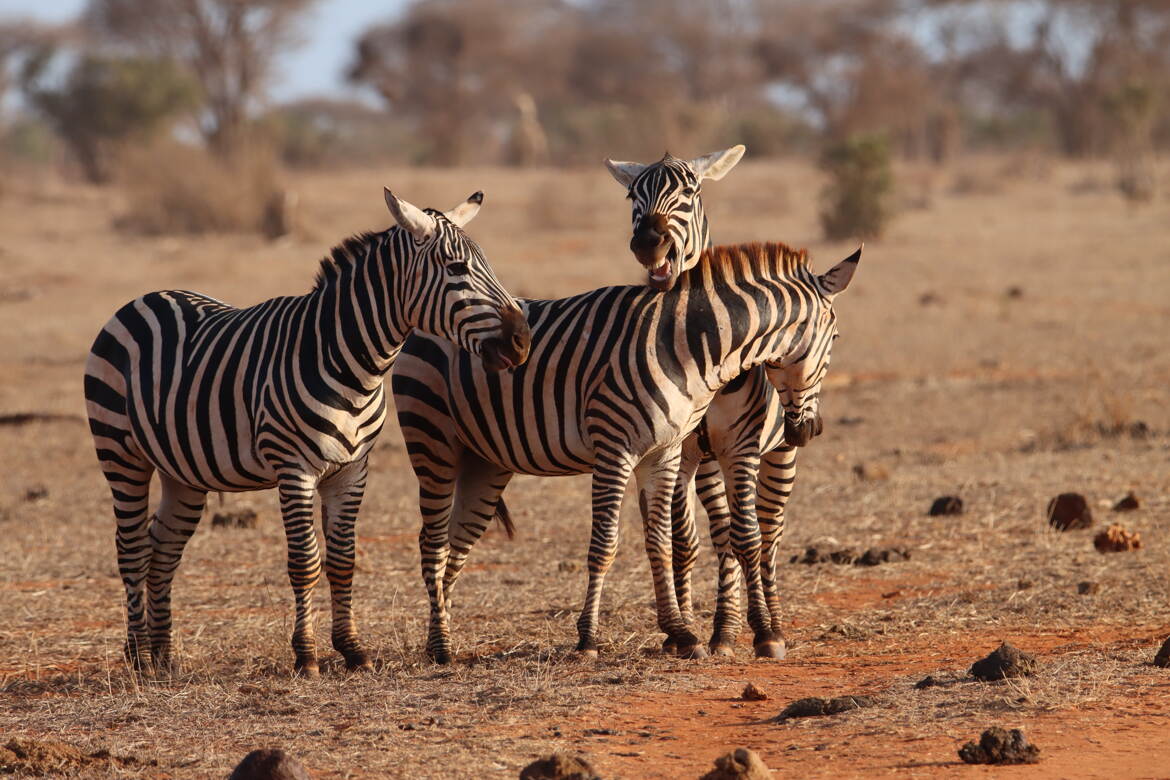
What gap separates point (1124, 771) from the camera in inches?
175

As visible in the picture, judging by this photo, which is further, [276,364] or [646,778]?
[276,364]

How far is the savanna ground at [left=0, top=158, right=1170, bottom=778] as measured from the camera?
4902 mm

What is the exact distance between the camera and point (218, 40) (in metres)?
37.7

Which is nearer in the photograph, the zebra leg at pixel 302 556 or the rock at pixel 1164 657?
the rock at pixel 1164 657

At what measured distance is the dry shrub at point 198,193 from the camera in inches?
922

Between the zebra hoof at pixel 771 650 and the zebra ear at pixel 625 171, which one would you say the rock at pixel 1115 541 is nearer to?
the zebra hoof at pixel 771 650

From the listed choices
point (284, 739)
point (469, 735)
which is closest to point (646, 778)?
point (469, 735)

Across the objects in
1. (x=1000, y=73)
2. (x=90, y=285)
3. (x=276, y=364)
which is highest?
(x=1000, y=73)

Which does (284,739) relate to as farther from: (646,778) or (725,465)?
(725,465)

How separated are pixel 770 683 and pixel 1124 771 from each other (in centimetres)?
156

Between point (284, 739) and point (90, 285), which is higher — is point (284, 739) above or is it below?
below

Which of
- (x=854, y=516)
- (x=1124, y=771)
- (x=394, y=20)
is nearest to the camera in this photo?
(x=1124, y=771)

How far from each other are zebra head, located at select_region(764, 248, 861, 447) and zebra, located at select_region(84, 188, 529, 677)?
1225mm

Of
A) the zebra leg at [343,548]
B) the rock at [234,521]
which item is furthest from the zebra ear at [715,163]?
the rock at [234,521]
